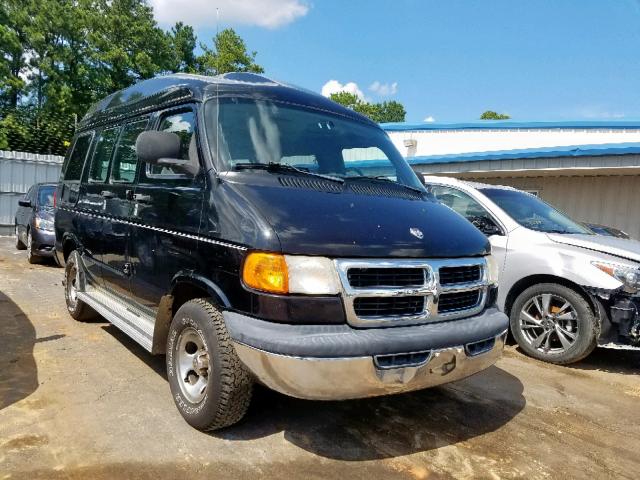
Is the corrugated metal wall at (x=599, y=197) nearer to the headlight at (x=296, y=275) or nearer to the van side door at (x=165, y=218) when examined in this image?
the van side door at (x=165, y=218)

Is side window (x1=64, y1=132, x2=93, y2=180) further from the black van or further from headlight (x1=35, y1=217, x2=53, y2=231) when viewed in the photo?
headlight (x1=35, y1=217, x2=53, y2=231)

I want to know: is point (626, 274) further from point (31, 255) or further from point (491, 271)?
point (31, 255)

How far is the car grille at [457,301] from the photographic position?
3033 millimetres

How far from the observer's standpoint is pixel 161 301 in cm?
345

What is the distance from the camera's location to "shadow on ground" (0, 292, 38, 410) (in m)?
3.63

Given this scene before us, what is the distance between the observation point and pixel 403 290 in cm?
282

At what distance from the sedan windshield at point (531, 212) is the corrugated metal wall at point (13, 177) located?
49.3 feet

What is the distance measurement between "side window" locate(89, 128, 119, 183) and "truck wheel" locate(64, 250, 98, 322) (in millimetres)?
923

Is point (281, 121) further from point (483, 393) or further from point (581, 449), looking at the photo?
point (581, 449)

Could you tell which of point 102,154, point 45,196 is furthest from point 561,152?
point 45,196

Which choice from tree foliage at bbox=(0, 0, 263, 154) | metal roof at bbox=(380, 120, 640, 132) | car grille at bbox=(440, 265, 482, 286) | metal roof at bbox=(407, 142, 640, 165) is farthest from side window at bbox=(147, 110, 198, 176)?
tree foliage at bbox=(0, 0, 263, 154)

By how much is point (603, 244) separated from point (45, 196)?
9636 mm

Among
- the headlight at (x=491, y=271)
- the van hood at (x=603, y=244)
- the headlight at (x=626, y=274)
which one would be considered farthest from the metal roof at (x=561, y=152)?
the headlight at (x=491, y=271)

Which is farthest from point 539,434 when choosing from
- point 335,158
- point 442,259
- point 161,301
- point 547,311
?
point 161,301
